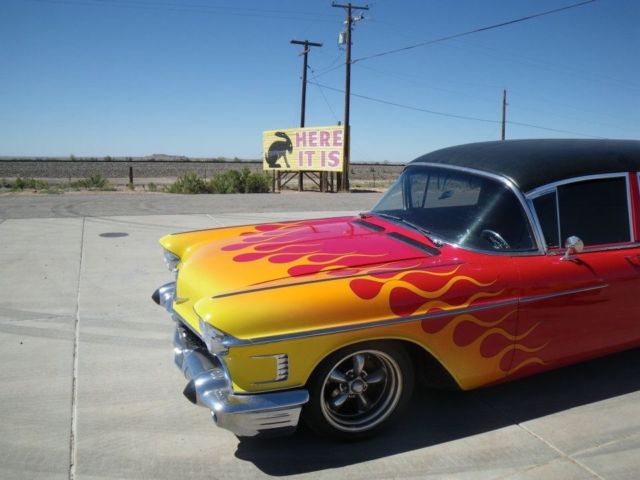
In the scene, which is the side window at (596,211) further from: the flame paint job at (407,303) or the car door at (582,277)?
the flame paint job at (407,303)

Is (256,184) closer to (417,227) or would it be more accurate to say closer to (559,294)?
(417,227)

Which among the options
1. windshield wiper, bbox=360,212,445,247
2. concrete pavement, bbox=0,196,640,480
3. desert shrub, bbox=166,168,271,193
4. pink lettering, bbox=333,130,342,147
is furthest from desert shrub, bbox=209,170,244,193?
windshield wiper, bbox=360,212,445,247

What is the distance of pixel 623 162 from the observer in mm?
3648

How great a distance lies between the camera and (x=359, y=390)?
292 centimetres

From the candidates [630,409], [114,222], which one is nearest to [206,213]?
[114,222]

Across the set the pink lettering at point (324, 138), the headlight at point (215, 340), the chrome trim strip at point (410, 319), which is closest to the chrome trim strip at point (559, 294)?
the chrome trim strip at point (410, 319)

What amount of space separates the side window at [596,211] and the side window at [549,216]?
0.05 metres

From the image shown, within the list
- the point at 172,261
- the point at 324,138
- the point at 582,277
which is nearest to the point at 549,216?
the point at 582,277

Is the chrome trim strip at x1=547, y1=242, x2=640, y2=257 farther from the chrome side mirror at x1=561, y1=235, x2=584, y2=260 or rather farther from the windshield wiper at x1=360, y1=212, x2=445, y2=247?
the windshield wiper at x1=360, y1=212, x2=445, y2=247

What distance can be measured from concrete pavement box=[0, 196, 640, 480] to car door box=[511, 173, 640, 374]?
0.39m

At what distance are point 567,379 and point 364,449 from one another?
177cm

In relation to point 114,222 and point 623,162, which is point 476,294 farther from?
point 114,222

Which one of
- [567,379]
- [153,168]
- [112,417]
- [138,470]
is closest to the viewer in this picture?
[138,470]

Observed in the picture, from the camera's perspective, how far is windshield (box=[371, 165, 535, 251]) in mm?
3260
